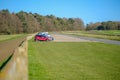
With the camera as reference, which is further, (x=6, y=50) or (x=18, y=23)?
(x=18, y=23)

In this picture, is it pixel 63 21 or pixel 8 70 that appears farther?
pixel 63 21

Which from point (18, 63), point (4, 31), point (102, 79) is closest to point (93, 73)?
point (102, 79)

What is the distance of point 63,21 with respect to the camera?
190 metres

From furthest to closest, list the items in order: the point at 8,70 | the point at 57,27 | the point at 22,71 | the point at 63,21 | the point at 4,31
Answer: the point at 63,21 → the point at 57,27 → the point at 4,31 → the point at 22,71 → the point at 8,70

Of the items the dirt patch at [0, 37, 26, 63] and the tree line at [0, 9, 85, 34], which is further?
the tree line at [0, 9, 85, 34]

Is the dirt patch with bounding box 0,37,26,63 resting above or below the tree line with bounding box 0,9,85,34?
below

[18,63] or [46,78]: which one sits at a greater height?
[18,63]

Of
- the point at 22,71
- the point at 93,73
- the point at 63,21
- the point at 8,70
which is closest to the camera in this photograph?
the point at 8,70

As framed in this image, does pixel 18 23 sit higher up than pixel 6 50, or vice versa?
pixel 18 23

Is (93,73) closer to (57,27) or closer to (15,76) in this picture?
(15,76)

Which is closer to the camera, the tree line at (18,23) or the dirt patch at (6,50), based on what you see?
the dirt patch at (6,50)

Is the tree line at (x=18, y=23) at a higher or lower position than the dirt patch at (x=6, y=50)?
higher

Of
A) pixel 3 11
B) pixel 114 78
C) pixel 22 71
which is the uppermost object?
pixel 3 11

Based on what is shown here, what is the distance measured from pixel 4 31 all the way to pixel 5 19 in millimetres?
6364
